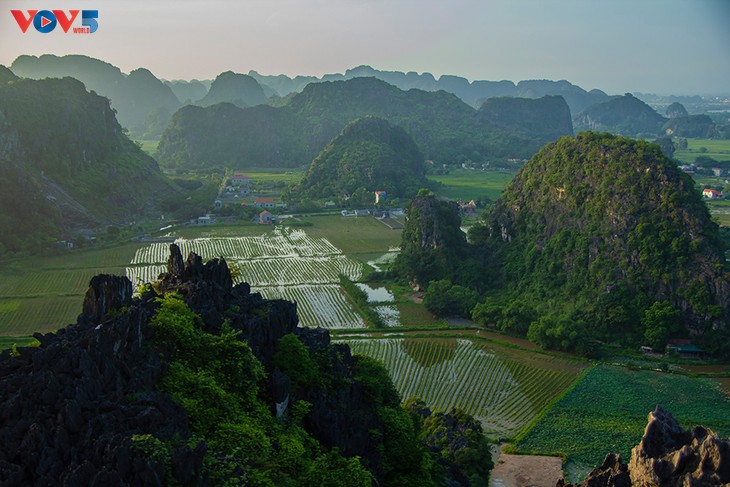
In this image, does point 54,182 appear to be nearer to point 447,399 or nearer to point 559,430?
point 447,399

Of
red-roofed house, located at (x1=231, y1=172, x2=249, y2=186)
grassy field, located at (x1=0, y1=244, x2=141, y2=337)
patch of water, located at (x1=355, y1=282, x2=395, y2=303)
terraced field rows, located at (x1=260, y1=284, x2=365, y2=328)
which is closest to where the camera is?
grassy field, located at (x1=0, y1=244, x2=141, y2=337)

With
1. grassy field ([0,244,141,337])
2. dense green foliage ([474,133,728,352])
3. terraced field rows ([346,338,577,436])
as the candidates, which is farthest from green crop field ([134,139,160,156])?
terraced field rows ([346,338,577,436])

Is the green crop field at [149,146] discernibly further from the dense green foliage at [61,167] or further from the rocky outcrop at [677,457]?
the rocky outcrop at [677,457]

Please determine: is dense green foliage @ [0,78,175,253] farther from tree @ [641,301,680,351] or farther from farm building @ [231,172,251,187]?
tree @ [641,301,680,351]

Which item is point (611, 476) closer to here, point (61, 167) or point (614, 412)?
point (614, 412)

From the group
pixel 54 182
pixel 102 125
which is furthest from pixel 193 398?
pixel 102 125

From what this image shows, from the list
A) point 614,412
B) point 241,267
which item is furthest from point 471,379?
point 241,267

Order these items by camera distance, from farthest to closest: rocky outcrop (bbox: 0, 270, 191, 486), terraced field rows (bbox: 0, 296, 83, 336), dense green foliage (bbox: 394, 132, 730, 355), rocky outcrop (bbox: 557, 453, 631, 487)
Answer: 1. terraced field rows (bbox: 0, 296, 83, 336)
2. dense green foliage (bbox: 394, 132, 730, 355)
3. rocky outcrop (bbox: 557, 453, 631, 487)
4. rocky outcrop (bbox: 0, 270, 191, 486)
